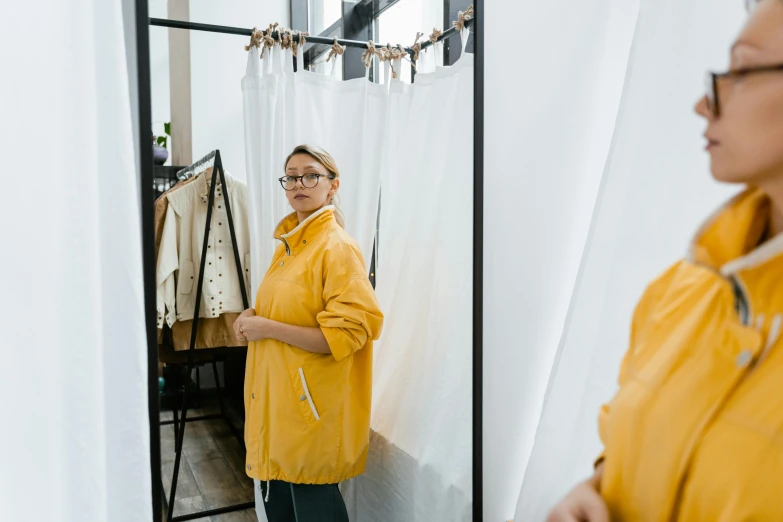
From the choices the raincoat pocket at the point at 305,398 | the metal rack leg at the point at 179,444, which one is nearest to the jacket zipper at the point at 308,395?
the raincoat pocket at the point at 305,398

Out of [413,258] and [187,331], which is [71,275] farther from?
[413,258]

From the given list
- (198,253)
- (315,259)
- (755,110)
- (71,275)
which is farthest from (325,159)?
(755,110)

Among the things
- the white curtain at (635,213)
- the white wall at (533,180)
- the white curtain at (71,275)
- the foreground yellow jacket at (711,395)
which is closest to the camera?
the foreground yellow jacket at (711,395)

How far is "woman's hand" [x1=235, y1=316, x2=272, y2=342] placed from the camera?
1124 millimetres

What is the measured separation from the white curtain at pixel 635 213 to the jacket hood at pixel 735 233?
176mm

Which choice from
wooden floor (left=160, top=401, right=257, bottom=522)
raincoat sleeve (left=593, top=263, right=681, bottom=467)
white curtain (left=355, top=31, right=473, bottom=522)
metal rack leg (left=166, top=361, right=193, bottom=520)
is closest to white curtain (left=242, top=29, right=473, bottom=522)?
white curtain (left=355, top=31, right=473, bottom=522)

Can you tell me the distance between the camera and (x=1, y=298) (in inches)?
24.2

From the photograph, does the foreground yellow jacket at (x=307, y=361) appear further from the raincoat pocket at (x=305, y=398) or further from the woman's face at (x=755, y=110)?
the woman's face at (x=755, y=110)

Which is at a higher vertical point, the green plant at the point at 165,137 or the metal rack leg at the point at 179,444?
the green plant at the point at 165,137

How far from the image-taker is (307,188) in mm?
1185

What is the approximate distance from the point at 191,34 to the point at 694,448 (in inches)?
41.7

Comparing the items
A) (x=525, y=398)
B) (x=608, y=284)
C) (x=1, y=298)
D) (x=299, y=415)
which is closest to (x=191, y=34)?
(x=1, y=298)

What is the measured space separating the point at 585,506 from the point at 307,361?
0.62 metres

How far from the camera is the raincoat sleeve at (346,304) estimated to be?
3.76ft
